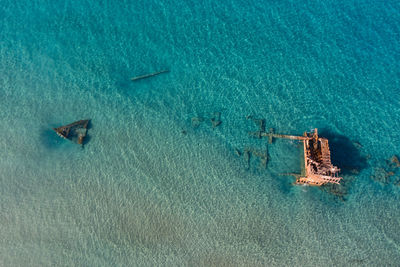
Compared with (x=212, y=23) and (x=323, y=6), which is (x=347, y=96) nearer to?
(x=323, y=6)

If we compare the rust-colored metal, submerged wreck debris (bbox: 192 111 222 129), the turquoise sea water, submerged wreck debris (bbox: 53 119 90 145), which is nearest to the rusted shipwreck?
the rust-colored metal

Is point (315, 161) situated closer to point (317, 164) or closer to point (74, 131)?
point (317, 164)

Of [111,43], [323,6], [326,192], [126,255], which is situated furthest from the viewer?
[323,6]

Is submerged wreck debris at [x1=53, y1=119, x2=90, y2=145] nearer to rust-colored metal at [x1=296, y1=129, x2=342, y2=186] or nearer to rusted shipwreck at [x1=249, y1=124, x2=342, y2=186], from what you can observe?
rusted shipwreck at [x1=249, y1=124, x2=342, y2=186]

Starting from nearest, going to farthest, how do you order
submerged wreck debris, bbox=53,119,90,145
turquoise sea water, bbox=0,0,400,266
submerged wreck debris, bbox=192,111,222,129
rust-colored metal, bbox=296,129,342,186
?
rust-colored metal, bbox=296,129,342,186 < turquoise sea water, bbox=0,0,400,266 < submerged wreck debris, bbox=53,119,90,145 < submerged wreck debris, bbox=192,111,222,129

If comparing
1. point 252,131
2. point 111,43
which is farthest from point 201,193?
point 111,43

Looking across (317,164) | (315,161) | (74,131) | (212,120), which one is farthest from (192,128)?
(317,164)

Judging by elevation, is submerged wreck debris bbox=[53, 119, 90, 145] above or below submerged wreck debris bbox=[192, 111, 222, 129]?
below
